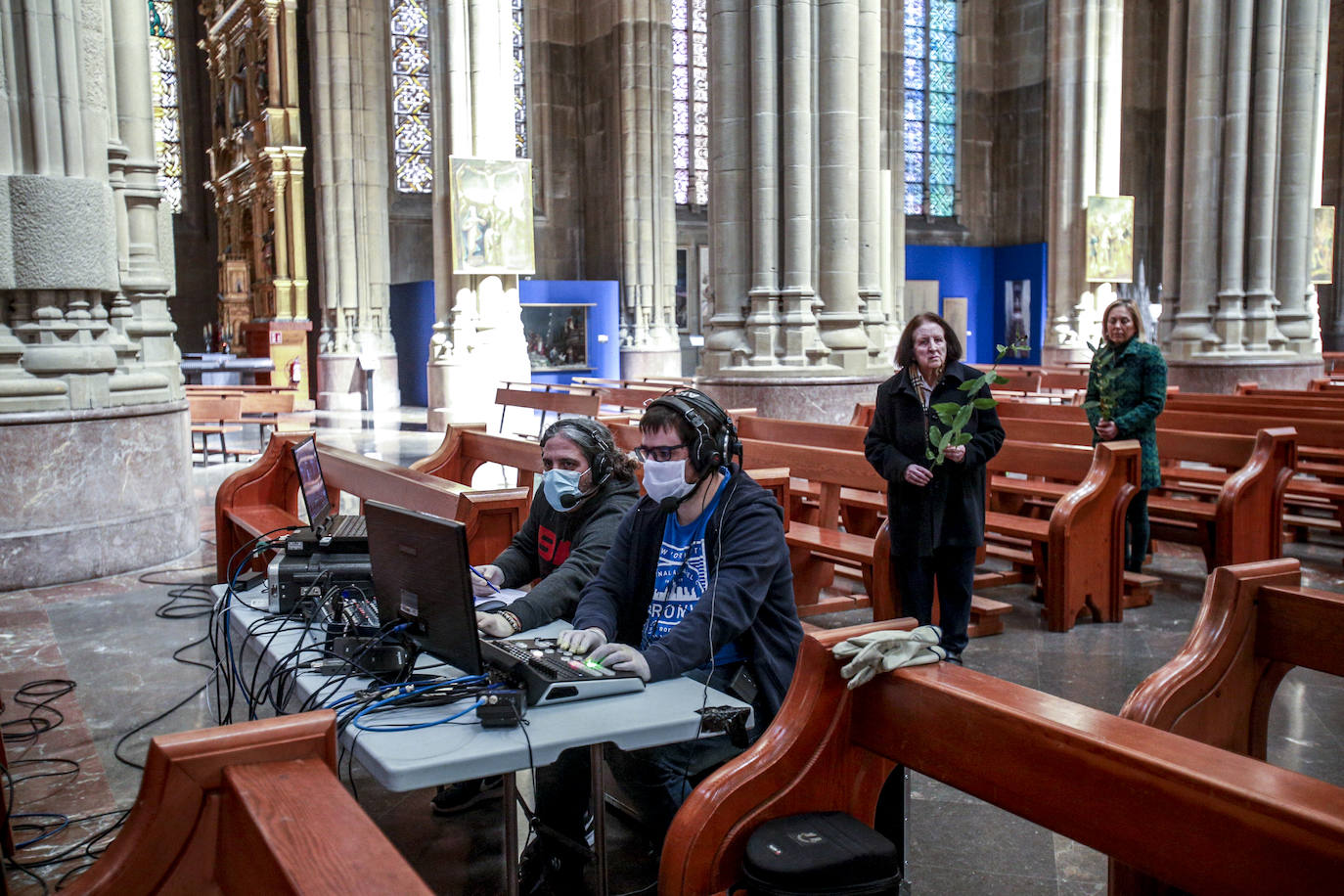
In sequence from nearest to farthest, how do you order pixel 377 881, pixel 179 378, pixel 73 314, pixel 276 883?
pixel 377 881
pixel 276 883
pixel 73 314
pixel 179 378

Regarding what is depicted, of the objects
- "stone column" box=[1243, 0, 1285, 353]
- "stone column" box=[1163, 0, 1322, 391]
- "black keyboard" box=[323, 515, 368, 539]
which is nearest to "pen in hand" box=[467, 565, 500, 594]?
"black keyboard" box=[323, 515, 368, 539]

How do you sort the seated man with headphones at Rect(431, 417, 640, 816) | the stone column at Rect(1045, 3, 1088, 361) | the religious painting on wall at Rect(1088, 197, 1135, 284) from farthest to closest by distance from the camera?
the stone column at Rect(1045, 3, 1088, 361)
the religious painting on wall at Rect(1088, 197, 1135, 284)
the seated man with headphones at Rect(431, 417, 640, 816)

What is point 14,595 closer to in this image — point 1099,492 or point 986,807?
point 986,807

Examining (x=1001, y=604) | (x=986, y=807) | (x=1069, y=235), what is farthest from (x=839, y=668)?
(x=1069, y=235)

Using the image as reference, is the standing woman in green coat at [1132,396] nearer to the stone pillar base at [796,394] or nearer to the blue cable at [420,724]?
the stone pillar base at [796,394]

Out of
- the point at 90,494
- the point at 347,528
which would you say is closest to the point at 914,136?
the point at 90,494

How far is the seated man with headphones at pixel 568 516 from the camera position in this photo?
3.61 meters

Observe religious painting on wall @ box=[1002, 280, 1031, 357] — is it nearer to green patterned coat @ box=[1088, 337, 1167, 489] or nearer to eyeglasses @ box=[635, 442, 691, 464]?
green patterned coat @ box=[1088, 337, 1167, 489]

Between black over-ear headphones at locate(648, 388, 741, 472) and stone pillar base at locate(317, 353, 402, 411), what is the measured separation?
17869mm

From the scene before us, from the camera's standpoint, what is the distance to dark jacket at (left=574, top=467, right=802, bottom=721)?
9.61 ft

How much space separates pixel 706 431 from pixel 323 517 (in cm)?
175

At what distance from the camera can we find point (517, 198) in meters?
14.0

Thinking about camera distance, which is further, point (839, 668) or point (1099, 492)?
point (1099, 492)

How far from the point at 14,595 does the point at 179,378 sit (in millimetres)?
1968
